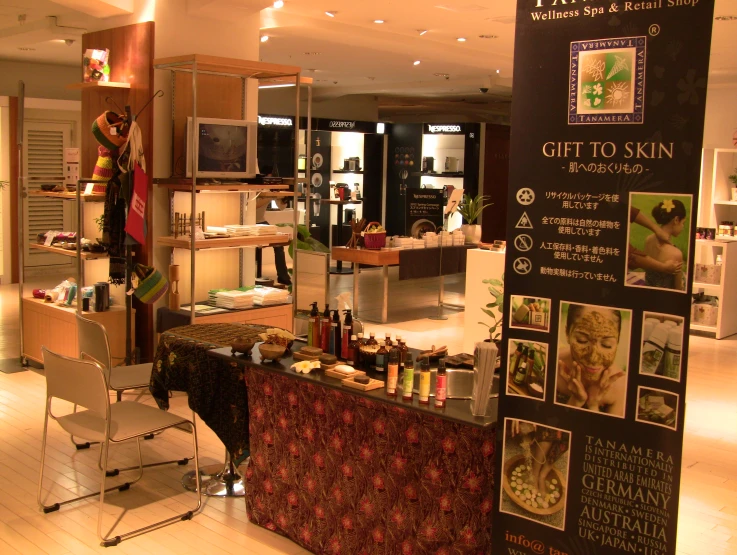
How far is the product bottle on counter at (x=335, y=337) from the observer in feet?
13.1

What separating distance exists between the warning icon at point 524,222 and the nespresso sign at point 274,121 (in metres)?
11.8

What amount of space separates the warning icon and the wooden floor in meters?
1.99

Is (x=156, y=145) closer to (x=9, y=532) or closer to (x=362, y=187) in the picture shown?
(x=9, y=532)

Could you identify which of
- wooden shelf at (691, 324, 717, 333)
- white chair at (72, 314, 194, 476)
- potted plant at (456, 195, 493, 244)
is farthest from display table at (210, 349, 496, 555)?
wooden shelf at (691, 324, 717, 333)

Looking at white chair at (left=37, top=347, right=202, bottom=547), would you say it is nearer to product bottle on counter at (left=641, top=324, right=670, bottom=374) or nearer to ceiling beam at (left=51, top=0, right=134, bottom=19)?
product bottle on counter at (left=641, top=324, right=670, bottom=374)

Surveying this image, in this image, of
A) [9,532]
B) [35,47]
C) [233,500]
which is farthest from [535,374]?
[35,47]

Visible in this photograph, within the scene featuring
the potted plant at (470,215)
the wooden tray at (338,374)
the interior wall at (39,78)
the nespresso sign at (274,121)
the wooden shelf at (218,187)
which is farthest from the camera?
the nespresso sign at (274,121)

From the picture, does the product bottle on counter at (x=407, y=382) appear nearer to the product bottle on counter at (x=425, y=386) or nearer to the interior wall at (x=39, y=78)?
the product bottle on counter at (x=425, y=386)

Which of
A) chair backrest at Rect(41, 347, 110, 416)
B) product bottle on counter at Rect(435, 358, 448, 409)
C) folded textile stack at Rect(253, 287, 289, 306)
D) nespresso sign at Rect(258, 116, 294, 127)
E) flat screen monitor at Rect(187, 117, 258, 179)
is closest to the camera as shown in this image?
product bottle on counter at Rect(435, 358, 448, 409)

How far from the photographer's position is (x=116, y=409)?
14.5ft

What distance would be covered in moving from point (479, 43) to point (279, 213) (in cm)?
→ 594

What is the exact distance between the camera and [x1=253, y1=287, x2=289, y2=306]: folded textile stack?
6941 mm

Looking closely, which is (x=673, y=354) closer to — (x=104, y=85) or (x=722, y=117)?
(x=104, y=85)

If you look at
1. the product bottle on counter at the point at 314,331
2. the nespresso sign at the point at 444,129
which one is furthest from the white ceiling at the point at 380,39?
the product bottle on counter at the point at 314,331
